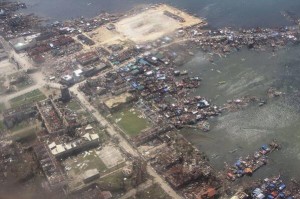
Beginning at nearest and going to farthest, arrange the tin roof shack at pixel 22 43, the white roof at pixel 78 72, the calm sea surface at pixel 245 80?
the calm sea surface at pixel 245 80, the white roof at pixel 78 72, the tin roof shack at pixel 22 43

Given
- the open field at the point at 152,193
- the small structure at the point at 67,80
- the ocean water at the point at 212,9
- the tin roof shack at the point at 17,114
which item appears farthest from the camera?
the ocean water at the point at 212,9

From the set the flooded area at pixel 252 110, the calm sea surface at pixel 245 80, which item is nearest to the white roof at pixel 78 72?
the calm sea surface at pixel 245 80

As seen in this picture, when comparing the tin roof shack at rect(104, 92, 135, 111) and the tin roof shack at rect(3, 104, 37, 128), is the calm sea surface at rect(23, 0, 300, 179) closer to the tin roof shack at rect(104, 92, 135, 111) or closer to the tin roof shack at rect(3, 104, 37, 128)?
the tin roof shack at rect(104, 92, 135, 111)

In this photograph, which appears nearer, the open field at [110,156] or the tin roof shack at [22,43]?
the open field at [110,156]

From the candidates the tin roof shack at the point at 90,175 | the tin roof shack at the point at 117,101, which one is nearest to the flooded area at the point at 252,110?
the tin roof shack at the point at 117,101

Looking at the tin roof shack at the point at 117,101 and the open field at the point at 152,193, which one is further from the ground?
the tin roof shack at the point at 117,101

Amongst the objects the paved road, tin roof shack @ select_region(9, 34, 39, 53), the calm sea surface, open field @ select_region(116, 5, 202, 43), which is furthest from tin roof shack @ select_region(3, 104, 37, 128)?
open field @ select_region(116, 5, 202, 43)

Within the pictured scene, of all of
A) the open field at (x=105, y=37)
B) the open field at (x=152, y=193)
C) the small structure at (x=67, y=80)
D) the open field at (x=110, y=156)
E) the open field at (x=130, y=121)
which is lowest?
the open field at (x=152, y=193)

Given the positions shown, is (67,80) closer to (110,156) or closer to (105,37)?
(105,37)

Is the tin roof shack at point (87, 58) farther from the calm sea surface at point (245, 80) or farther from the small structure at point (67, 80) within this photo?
the calm sea surface at point (245, 80)
